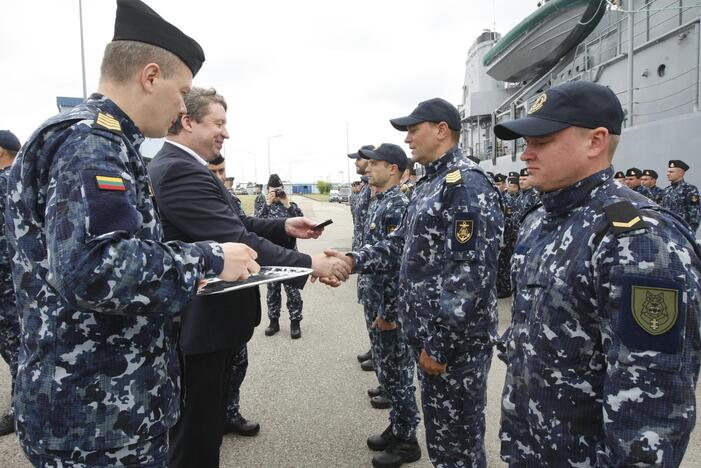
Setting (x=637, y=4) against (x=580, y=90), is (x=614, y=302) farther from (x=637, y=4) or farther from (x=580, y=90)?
(x=637, y=4)

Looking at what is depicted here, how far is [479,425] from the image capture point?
242cm

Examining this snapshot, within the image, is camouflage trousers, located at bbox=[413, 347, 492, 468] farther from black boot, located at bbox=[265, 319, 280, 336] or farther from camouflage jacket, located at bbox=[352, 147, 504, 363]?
black boot, located at bbox=[265, 319, 280, 336]

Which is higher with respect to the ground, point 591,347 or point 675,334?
point 675,334

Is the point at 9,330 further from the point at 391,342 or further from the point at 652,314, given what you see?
the point at 652,314

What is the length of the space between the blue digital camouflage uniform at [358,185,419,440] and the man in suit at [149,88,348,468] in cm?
117

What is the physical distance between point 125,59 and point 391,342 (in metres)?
2.71

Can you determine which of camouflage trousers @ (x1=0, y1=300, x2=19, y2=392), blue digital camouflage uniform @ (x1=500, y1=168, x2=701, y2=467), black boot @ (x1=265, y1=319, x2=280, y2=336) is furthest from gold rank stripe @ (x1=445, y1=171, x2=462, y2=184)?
black boot @ (x1=265, y1=319, x2=280, y2=336)

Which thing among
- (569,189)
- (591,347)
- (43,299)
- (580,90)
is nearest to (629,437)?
(591,347)

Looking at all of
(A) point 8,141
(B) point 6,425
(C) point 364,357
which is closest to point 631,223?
(C) point 364,357

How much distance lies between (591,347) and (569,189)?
1.78 feet

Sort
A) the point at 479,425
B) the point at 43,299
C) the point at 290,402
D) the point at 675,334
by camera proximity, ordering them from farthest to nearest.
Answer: the point at 290,402 → the point at 479,425 → the point at 43,299 → the point at 675,334

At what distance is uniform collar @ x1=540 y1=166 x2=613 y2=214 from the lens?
4.99ft

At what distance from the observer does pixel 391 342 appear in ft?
11.4

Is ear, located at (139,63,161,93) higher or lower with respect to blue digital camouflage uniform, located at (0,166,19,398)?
higher
